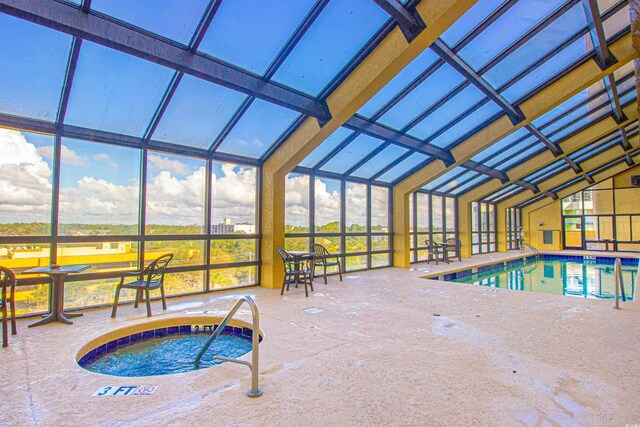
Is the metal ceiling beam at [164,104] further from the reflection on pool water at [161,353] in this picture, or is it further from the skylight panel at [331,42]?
the reflection on pool water at [161,353]

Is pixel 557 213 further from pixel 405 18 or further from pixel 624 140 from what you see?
pixel 405 18

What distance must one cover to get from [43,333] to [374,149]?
6193 millimetres

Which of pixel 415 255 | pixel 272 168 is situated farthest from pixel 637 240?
pixel 272 168

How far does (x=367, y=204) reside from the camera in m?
8.91

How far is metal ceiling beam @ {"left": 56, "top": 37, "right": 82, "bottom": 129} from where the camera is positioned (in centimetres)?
351

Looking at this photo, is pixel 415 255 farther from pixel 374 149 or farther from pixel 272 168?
pixel 272 168

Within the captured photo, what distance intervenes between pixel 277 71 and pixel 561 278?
984 cm

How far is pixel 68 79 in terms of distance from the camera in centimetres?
388

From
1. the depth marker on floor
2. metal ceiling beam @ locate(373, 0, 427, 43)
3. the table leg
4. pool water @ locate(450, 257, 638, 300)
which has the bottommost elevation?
pool water @ locate(450, 257, 638, 300)

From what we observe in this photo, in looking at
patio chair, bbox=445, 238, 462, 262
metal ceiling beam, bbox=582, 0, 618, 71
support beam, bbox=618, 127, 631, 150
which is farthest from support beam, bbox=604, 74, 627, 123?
patio chair, bbox=445, 238, 462, 262

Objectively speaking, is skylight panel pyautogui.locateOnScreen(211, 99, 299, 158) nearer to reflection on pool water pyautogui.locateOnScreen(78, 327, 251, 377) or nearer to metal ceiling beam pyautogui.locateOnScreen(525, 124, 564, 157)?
reflection on pool water pyautogui.locateOnScreen(78, 327, 251, 377)

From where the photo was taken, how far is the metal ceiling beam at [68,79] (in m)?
3.51

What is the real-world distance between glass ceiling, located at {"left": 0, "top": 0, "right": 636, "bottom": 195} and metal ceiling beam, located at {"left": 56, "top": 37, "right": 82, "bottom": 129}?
15 mm

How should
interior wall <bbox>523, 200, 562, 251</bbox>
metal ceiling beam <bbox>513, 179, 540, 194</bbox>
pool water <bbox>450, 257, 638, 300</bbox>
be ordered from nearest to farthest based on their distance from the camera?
pool water <bbox>450, 257, 638, 300</bbox> < metal ceiling beam <bbox>513, 179, 540, 194</bbox> < interior wall <bbox>523, 200, 562, 251</bbox>
